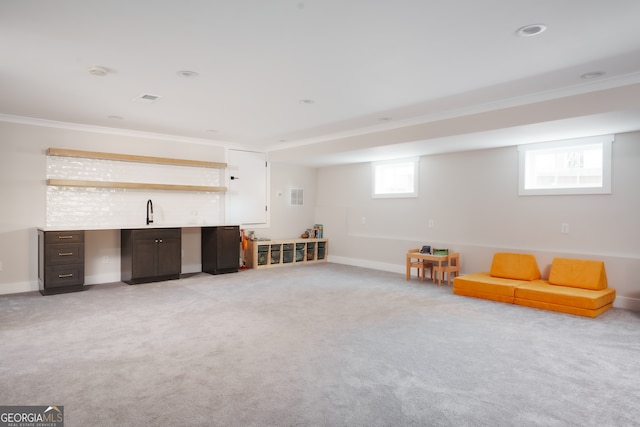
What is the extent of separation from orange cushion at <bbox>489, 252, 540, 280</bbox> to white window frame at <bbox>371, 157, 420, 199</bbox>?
6.63 ft

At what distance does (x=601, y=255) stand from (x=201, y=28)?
540cm

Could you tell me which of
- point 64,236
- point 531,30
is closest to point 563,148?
point 531,30

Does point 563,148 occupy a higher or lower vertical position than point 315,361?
higher

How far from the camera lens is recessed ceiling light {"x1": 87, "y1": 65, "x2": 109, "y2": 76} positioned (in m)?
3.71

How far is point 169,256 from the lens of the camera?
6461mm

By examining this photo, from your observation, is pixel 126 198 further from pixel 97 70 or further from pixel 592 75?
pixel 592 75

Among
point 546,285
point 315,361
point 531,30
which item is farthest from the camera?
point 546,285

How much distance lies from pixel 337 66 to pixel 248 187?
486 cm

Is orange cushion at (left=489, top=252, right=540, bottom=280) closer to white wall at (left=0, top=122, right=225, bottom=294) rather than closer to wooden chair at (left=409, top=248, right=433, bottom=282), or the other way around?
wooden chair at (left=409, top=248, right=433, bottom=282)

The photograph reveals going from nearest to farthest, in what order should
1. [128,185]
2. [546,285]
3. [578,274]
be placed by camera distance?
[578,274] < [546,285] < [128,185]

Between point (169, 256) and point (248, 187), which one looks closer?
point (169, 256)

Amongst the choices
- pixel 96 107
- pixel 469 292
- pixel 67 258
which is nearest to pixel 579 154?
pixel 469 292

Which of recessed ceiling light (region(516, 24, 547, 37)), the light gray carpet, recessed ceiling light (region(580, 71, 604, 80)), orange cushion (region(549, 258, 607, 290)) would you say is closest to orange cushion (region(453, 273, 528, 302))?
the light gray carpet

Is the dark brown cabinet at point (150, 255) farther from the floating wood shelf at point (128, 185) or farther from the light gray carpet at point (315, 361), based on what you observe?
the light gray carpet at point (315, 361)
